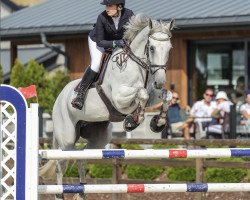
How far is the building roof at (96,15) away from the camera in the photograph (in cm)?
1880

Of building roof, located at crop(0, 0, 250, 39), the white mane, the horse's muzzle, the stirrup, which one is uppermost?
building roof, located at crop(0, 0, 250, 39)

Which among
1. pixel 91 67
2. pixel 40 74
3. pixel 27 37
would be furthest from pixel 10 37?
pixel 91 67

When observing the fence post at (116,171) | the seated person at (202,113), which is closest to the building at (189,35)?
the seated person at (202,113)

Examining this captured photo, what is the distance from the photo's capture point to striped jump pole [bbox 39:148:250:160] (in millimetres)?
7984

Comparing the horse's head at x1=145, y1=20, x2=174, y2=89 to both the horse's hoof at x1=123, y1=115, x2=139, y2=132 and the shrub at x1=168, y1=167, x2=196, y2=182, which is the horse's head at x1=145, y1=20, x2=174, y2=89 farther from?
the shrub at x1=168, y1=167, x2=196, y2=182

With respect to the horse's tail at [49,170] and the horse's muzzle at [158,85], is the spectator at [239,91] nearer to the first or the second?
the horse's tail at [49,170]

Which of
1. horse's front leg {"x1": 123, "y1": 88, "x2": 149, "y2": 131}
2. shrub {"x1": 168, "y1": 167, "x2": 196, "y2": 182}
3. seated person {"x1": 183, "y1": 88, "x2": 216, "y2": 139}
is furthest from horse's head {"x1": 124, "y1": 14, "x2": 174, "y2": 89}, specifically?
seated person {"x1": 183, "y1": 88, "x2": 216, "y2": 139}

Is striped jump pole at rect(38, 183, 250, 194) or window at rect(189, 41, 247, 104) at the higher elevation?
window at rect(189, 41, 247, 104)

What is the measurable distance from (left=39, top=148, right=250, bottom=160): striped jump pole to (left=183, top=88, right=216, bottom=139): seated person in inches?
353

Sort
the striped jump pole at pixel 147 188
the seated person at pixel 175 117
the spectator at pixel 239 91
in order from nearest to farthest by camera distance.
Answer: the striped jump pole at pixel 147 188, the seated person at pixel 175 117, the spectator at pixel 239 91

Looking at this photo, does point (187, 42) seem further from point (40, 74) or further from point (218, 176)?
point (218, 176)

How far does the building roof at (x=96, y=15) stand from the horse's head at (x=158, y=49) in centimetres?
897

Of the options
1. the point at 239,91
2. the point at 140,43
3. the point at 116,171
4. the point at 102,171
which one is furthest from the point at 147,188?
the point at 239,91

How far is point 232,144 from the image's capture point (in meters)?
12.8
